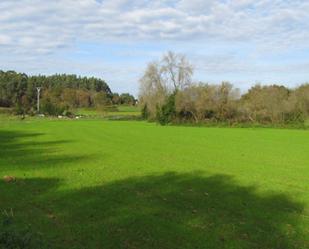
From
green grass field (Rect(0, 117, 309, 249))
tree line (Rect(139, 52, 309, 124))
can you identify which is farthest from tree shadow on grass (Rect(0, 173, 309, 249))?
tree line (Rect(139, 52, 309, 124))

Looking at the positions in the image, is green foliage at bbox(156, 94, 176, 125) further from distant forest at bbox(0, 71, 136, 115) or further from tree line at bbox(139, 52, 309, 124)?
distant forest at bbox(0, 71, 136, 115)

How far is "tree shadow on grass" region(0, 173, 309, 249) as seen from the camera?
343 inches

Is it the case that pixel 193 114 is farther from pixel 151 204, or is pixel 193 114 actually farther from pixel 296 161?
pixel 151 204

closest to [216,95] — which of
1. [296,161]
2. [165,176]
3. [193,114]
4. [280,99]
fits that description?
[193,114]

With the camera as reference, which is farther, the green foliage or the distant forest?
the distant forest

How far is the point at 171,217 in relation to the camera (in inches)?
420

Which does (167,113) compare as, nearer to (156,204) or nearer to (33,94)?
(156,204)

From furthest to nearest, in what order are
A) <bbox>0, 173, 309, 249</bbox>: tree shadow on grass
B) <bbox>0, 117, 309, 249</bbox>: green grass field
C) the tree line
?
the tree line
<bbox>0, 117, 309, 249</bbox>: green grass field
<bbox>0, 173, 309, 249</bbox>: tree shadow on grass

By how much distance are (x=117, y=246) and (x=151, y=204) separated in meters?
3.96

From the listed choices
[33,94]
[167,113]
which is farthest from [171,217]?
[33,94]

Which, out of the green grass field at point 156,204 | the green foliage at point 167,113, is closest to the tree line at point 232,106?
the green foliage at point 167,113

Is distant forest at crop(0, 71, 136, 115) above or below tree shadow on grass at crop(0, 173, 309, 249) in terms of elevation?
above

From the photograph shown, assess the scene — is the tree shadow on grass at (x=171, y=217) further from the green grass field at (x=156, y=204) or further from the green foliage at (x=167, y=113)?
the green foliage at (x=167, y=113)

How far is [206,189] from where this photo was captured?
15.1m
